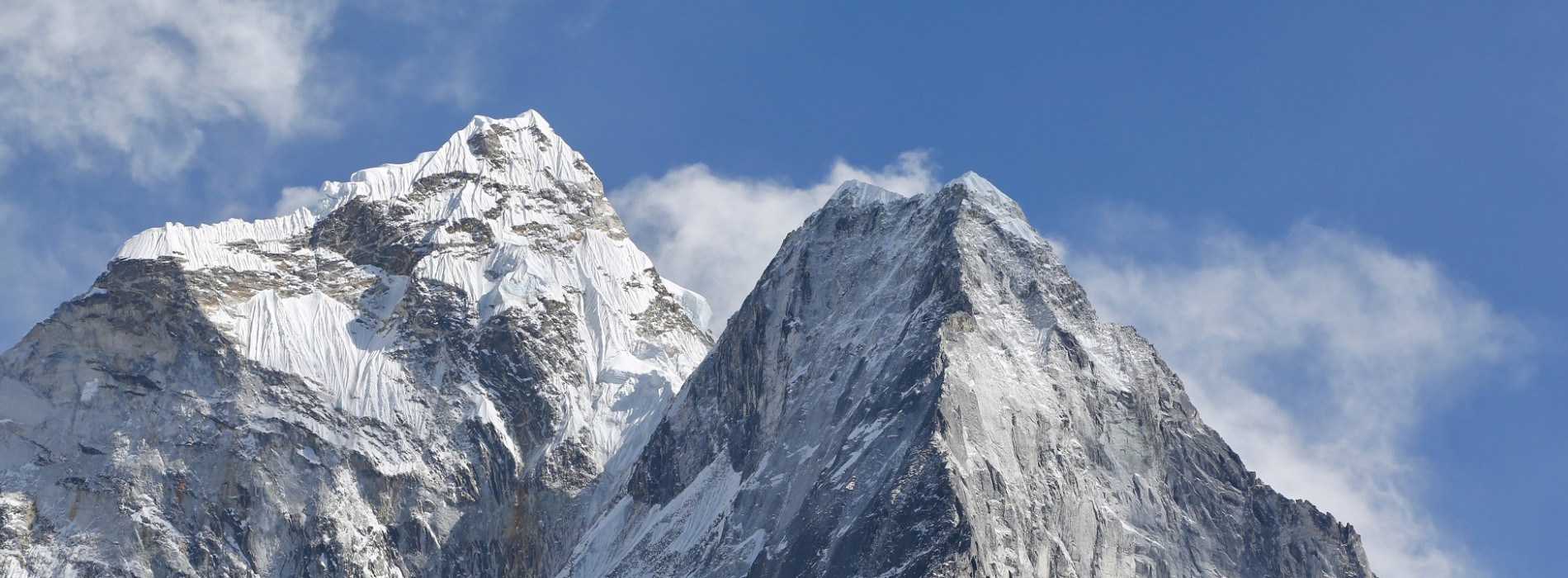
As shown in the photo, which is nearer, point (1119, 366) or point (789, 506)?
point (789, 506)

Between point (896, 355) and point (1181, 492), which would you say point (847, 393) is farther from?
point (1181, 492)

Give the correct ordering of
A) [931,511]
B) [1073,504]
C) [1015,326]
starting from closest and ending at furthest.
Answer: [931,511]
[1073,504]
[1015,326]

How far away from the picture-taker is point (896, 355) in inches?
7480

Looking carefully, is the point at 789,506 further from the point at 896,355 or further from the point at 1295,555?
the point at 1295,555

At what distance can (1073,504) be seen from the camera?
182 meters

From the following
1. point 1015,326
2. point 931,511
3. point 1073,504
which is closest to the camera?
point 931,511

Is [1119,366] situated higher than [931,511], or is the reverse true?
[1119,366]

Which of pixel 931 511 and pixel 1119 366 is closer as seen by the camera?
pixel 931 511

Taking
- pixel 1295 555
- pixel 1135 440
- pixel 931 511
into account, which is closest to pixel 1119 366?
pixel 1135 440

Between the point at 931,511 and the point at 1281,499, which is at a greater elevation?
the point at 1281,499

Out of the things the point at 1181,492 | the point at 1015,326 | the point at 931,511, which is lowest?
the point at 931,511

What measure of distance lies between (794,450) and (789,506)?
7.73 m

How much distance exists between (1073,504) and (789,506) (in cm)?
1980

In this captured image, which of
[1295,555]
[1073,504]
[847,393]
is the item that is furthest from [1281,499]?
[847,393]
